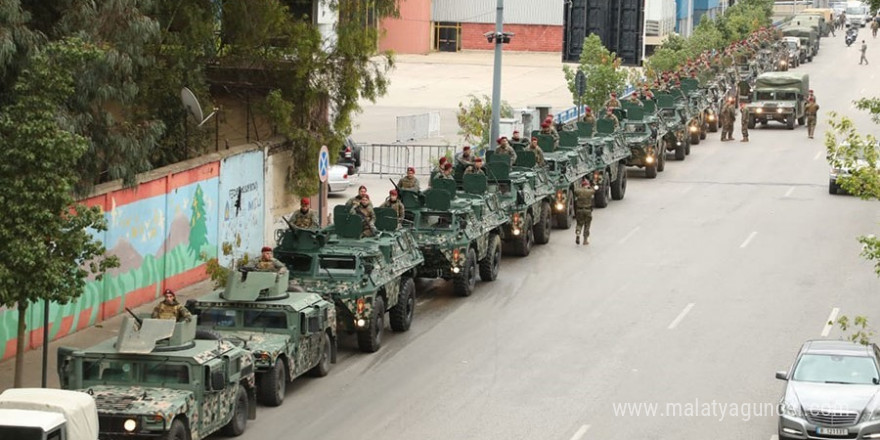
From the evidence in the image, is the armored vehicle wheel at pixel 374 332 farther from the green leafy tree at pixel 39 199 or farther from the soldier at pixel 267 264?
the green leafy tree at pixel 39 199

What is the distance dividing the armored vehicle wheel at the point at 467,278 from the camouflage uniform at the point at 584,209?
209 inches

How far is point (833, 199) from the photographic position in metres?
44.2

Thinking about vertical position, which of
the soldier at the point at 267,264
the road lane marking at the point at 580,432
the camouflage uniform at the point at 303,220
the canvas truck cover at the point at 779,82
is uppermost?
the canvas truck cover at the point at 779,82

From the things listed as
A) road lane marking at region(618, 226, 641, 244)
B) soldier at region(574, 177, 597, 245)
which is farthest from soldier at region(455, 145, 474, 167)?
road lane marking at region(618, 226, 641, 244)

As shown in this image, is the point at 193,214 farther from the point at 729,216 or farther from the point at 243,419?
the point at 729,216

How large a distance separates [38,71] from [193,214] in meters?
10.4

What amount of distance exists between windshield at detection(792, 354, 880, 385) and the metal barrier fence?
2532 cm

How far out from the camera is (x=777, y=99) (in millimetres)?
60594

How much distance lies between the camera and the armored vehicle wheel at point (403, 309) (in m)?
28.5

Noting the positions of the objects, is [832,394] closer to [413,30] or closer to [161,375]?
[161,375]

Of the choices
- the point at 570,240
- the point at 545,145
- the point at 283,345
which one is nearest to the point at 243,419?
the point at 283,345

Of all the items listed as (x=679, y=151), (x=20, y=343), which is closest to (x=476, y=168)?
(x=20, y=343)

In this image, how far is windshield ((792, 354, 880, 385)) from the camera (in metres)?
22.0

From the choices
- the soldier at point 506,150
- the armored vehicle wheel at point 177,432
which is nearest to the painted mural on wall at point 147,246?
the armored vehicle wheel at point 177,432
